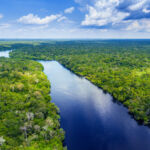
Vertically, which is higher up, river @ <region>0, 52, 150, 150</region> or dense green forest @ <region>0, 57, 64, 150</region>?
dense green forest @ <region>0, 57, 64, 150</region>

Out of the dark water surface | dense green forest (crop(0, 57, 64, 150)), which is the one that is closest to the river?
the dark water surface

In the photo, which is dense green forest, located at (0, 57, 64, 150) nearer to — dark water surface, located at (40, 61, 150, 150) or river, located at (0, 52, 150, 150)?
river, located at (0, 52, 150, 150)

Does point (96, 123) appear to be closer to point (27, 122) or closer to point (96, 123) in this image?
point (96, 123)

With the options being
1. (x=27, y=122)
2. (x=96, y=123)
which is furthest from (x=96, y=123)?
(x=27, y=122)

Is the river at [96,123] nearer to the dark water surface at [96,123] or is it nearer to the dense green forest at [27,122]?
the dark water surface at [96,123]

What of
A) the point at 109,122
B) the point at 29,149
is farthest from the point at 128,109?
the point at 29,149

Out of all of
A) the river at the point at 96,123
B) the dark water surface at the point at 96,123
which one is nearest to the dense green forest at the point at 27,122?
the river at the point at 96,123

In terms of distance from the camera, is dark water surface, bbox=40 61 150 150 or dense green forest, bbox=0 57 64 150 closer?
dense green forest, bbox=0 57 64 150
